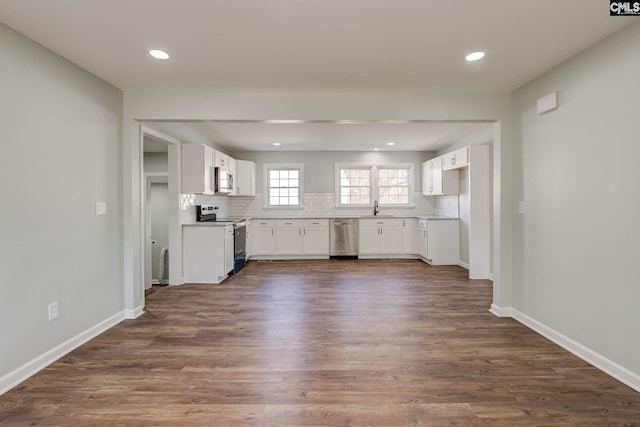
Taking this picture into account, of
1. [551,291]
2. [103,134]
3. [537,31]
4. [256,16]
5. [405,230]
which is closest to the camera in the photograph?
[256,16]

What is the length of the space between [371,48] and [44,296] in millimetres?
3074

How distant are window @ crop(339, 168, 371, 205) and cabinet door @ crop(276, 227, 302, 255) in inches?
52.4

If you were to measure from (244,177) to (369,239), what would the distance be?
294cm

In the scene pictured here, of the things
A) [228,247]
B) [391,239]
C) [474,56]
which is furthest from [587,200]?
[228,247]

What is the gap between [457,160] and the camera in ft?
17.3

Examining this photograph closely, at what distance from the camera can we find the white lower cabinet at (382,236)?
665 cm

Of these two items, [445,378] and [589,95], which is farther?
[589,95]

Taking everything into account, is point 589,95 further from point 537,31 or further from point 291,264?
point 291,264

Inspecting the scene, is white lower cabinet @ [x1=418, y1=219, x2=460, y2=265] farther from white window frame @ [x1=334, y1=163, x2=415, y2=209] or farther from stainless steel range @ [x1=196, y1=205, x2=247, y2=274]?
stainless steel range @ [x1=196, y1=205, x2=247, y2=274]

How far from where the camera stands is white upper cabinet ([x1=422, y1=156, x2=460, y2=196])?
593 centimetres

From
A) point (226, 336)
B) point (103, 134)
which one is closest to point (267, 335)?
point (226, 336)

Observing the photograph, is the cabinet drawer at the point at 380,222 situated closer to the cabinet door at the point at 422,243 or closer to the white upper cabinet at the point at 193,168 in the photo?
the cabinet door at the point at 422,243

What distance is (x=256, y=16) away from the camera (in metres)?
1.95

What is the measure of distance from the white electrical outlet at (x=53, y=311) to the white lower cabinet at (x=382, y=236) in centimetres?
513
